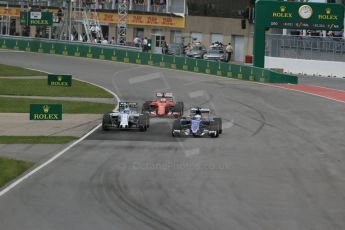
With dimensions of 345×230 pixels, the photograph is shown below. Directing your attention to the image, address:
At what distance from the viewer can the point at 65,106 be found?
33.5 metres

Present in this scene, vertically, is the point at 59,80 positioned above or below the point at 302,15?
below

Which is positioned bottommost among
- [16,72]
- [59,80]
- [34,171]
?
[34,171]

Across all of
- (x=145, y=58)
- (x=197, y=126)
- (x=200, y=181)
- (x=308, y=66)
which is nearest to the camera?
(x=200, y=181)

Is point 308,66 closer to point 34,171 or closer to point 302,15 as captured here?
point 302,15

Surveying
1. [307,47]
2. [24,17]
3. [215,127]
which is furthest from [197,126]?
[24,17]

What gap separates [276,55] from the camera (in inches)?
2261

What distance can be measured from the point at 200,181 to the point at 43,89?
2485cm

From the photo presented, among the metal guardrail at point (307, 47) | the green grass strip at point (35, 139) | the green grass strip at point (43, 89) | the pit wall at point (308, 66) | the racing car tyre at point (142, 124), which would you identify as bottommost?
the green grass strip at point (35, 139)

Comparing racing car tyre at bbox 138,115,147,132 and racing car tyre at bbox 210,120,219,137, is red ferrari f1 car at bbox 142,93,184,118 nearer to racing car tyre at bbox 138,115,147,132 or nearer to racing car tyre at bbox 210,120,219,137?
racing car tyre at bbox 138,115,147,132

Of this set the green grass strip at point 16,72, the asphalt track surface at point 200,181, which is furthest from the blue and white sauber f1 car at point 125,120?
the green grass strip at point 16,72

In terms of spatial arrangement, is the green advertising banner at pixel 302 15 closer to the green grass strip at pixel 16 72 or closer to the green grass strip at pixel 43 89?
the green grass strip at pixel 43 89

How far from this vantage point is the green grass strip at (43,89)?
38.6 meters

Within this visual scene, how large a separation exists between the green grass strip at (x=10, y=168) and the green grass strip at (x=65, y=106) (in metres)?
11.9

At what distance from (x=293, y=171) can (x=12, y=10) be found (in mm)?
79402
